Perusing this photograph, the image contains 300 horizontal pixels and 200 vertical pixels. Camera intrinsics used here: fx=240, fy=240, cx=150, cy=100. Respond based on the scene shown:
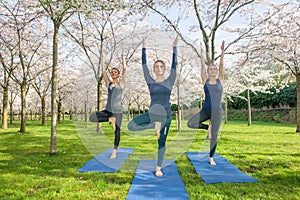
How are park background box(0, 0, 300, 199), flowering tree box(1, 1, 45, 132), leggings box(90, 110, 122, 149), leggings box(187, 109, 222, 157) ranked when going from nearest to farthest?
park background box(0, 0, 300, 199) → leggings box(187, 109, 222, 157) → leggings box(90, 110, 122, 149) → flowering tree box(1, 1, 45, 132)

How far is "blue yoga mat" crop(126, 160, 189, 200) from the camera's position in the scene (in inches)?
113

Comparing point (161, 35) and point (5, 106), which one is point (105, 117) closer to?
point (161, 35)

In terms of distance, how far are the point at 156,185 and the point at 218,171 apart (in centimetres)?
126

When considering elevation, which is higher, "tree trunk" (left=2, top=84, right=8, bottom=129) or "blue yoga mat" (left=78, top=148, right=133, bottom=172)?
"tree trunk" (left=2, top=84, right=8, bottom=129)

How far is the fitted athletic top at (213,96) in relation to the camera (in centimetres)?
387

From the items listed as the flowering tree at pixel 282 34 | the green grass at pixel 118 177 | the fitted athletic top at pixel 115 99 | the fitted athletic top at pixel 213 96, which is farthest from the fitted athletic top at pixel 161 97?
the flowering tree at pixel 282 34

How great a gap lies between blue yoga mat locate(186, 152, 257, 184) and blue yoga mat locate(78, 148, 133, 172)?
142cm

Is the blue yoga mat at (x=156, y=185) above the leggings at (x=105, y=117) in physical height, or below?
below

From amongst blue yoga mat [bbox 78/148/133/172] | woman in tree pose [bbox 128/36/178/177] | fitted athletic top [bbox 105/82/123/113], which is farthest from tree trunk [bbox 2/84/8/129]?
woman in tree pose [bbox 128/36/178/177]

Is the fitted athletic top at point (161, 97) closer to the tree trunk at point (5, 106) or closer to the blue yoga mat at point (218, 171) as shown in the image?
the blue yoga mat at point (218, 171)

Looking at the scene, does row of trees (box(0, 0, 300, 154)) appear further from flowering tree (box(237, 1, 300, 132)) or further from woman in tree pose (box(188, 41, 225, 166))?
woman in tree pose (box(188, 41, 225, 166))

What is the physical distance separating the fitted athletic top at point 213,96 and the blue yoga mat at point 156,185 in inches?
48.0

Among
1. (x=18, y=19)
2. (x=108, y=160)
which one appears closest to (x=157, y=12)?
(x=108, y=160)

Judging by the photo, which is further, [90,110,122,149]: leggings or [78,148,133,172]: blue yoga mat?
[78,148,133,172]: blue yoga mat
